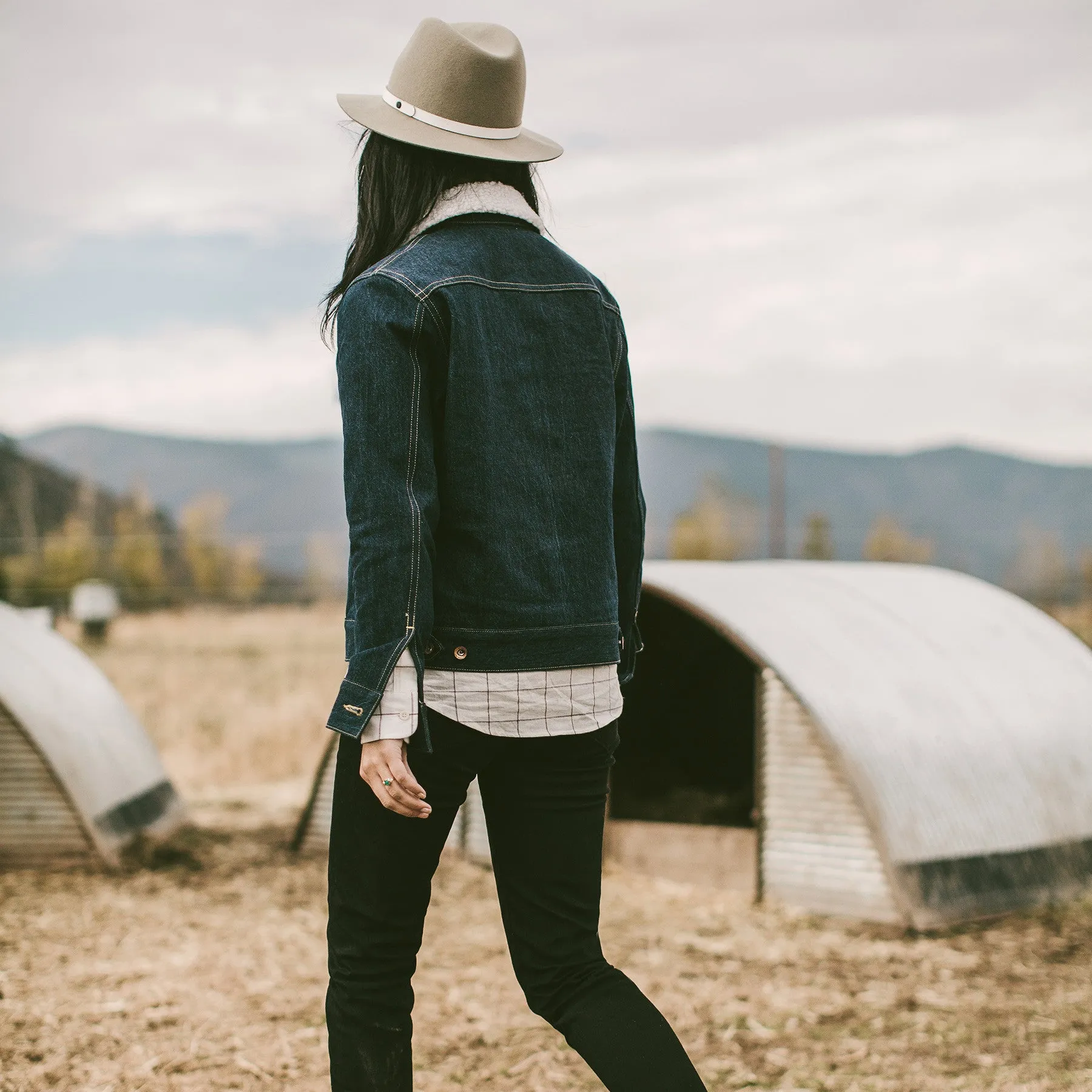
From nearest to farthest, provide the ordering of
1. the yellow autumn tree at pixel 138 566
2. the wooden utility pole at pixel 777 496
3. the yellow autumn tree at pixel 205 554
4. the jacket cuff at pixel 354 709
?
the jacket cuff at pixel 354 709 < the wooden utility pole at pixel 777 496 < the yellow autumn tree at pixel 138 566 < the yellow autumn tree at pixel 205 554

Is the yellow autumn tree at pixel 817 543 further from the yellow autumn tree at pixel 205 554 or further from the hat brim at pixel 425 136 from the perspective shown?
the hat brim at pixel 425 136

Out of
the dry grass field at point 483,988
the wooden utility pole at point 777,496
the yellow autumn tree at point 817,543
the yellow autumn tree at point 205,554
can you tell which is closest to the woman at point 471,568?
the dry grass field at point 483,988

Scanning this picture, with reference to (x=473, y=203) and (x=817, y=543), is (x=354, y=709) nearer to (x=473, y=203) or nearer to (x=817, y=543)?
(x=473, y=203)

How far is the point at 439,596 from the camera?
1.86m

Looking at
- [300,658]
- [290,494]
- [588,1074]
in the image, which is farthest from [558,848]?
[290,494]

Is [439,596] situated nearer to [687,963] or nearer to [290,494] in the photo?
[687,963]

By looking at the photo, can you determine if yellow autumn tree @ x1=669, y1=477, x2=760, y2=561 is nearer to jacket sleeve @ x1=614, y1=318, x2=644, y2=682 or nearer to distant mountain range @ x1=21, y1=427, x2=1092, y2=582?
jacket sleeve @ x1=614, y1=318, x2=644, y2=682

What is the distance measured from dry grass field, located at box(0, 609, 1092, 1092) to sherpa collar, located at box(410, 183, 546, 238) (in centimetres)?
215

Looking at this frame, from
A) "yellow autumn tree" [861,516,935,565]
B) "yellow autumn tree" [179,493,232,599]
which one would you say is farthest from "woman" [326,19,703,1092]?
"yellow autumn tree" [861,516,935,565]

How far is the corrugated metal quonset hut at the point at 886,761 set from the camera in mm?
4250

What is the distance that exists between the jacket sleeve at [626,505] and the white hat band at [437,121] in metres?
0.39

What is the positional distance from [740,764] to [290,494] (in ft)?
500

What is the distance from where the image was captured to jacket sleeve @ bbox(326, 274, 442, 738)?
1771mm

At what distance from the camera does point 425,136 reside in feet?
6.34
